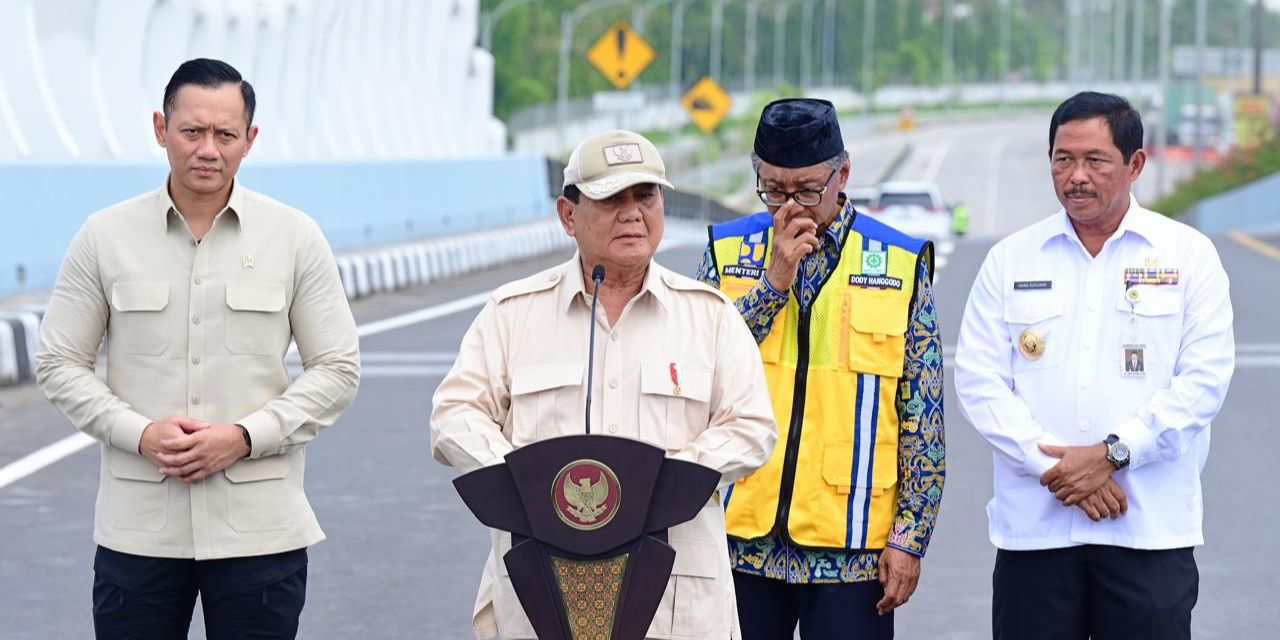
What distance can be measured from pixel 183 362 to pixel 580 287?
3.45 ft

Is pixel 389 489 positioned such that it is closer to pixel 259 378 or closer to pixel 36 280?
pixel 259 378

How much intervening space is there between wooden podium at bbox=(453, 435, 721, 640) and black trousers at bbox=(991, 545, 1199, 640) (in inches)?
50.8

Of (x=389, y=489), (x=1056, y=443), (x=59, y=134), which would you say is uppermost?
(x=59, y=134)

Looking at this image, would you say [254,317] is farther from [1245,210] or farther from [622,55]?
[1245,210]

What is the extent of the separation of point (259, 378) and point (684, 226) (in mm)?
39918

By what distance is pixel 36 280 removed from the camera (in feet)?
55.0

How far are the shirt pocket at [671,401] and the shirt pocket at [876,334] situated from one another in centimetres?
59

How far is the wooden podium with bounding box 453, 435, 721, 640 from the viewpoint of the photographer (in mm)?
3953

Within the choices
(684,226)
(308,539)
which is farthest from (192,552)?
(684,226)

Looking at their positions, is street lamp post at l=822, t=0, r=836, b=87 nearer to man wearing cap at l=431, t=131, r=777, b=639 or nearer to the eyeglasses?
the eyeglasses

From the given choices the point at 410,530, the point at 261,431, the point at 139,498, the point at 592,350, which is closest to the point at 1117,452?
the point at 592,350

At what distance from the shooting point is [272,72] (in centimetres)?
2761

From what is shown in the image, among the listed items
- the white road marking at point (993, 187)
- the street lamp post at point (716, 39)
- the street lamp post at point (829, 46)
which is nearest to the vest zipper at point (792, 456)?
the white road marking at point (993, 187)

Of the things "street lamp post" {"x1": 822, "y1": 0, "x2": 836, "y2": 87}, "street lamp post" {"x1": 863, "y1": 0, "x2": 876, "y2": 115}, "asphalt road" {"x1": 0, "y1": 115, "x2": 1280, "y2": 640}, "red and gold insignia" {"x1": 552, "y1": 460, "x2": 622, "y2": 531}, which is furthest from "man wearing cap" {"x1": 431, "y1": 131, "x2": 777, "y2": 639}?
"street lamp post" {"x1": 822, "y1": 0, "x2": 836, "y2": 87}
